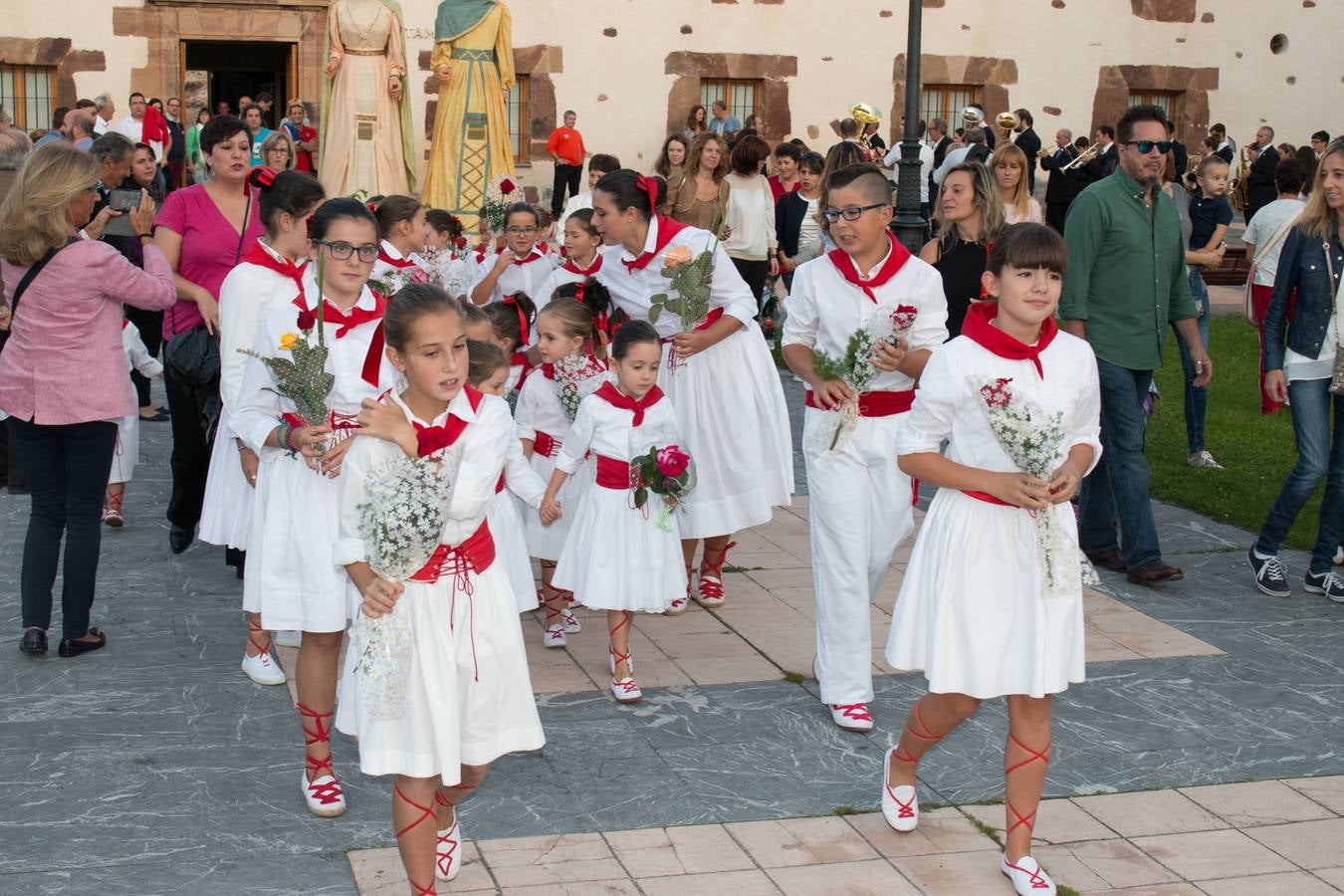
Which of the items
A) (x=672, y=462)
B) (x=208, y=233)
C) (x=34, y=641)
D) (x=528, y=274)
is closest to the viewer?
(x=672, y=462)

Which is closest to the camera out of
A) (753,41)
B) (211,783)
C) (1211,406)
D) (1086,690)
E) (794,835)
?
(794,835)

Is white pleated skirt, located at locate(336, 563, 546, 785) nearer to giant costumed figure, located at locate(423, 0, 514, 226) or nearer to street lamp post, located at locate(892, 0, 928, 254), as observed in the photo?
street lamp post, located at locate(892, 0, 928, 254)

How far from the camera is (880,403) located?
5.82 m

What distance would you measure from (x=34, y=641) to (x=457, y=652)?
10.3ft

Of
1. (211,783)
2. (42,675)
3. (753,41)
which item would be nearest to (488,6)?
(42,675)

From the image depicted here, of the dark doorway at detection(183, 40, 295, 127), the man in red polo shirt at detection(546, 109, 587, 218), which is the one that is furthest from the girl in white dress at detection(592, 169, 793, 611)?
the dark doorway at detection(183, 40, 295, 127)

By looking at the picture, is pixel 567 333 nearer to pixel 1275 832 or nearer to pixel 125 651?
pixel 125 651

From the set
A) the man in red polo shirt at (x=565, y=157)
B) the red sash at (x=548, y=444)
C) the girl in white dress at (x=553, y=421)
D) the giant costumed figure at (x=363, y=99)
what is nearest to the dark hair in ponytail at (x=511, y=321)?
the girl in white dress at (x=553, y=421)

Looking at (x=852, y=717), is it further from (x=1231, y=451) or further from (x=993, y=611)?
(x=1231, y=451)

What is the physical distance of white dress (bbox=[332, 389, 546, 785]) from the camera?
405 cm

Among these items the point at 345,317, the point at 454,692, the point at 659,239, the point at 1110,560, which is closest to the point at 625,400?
the point at 659,239

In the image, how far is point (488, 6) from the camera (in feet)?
49.9

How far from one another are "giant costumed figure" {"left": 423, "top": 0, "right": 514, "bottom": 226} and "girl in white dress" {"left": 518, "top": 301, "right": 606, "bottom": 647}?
28.0ft

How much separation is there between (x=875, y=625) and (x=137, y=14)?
21.4 m
